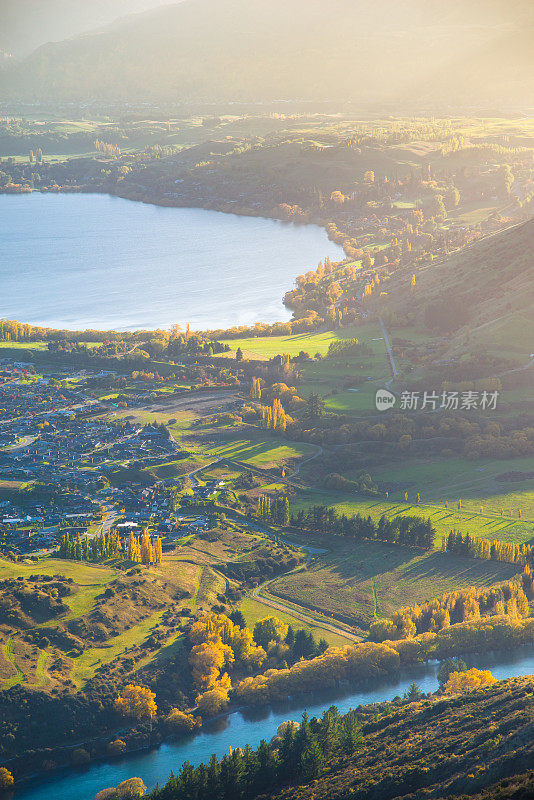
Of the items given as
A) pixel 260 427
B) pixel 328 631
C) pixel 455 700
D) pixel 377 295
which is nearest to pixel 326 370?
pixel 260 427

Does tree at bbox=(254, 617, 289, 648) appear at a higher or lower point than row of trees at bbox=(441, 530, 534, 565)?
lower

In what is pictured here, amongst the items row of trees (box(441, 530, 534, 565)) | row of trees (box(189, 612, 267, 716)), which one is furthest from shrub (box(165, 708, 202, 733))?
row of trees (box(441, 530, 534, 565))

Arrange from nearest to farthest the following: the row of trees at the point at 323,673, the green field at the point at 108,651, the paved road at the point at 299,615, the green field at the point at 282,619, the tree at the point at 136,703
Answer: the tree at the point at 136,703
the green field at the point at 108,651
the row of trees at the point at 323,673
the green field at the point at 282,619
the paved road at the point at 299,615

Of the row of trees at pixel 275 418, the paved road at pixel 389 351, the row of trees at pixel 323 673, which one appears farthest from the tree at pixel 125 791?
the paved road at pixel 389 351

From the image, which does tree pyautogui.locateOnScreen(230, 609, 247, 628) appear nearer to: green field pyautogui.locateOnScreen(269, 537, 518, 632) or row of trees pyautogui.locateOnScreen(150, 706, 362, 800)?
green field pyautogui.locateOnScreen(269, 537, 518, 632)

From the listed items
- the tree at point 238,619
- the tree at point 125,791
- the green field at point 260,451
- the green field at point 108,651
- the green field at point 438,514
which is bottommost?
the tree at point 125,791

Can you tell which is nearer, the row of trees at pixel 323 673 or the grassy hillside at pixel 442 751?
the grassy hillside at pixel 442 751

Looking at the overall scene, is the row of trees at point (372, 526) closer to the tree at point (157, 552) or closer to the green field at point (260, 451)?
the green field at point (260, 451)
